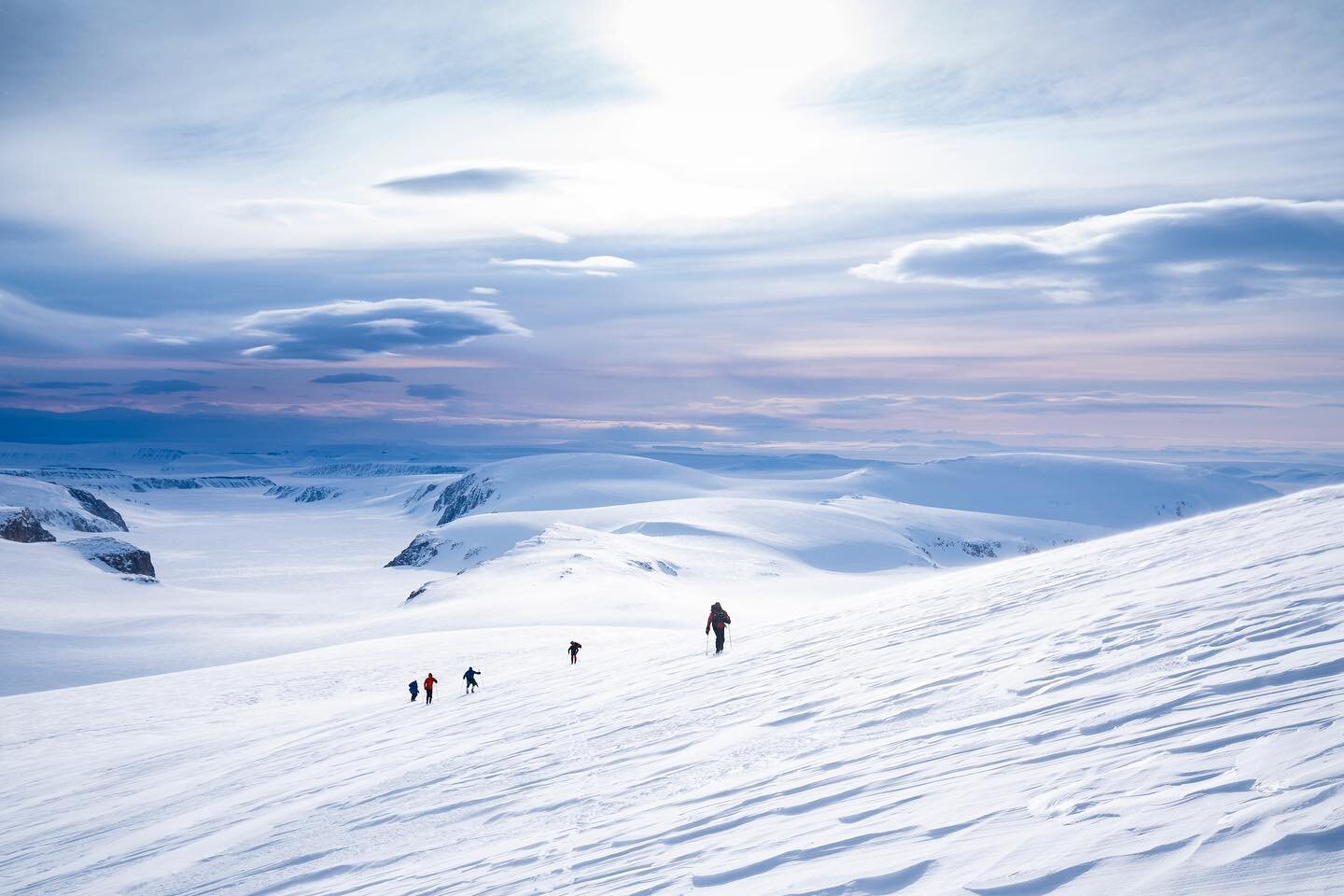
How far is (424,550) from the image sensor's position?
101m

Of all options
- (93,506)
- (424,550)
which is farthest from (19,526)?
(93,506)

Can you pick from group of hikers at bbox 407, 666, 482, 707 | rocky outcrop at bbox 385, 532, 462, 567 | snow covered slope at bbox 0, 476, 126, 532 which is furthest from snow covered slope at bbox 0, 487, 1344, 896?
snow covered slope at bbox 0, 476, 126, 532

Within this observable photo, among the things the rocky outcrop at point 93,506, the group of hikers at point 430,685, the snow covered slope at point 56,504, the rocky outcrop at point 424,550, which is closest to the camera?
the group of hikers at point 430,685

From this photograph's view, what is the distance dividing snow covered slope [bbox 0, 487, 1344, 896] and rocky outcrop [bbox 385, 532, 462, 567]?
83884mm

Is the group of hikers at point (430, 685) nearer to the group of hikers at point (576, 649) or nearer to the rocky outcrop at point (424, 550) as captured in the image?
the group of hikers at point (576, 649)

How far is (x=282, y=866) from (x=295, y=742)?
7315mm

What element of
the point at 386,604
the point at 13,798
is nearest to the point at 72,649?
the point at 13,798

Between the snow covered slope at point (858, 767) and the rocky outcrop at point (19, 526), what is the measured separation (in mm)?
80138

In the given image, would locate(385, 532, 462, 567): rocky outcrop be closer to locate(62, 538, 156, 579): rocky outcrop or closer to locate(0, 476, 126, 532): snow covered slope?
locate(62, 538, 156, 579): rocky outcrop

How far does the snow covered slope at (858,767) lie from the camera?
421cm

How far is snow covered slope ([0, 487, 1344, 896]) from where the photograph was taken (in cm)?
421

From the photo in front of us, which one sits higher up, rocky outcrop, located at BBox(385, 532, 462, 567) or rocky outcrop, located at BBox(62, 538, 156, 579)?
rocky outcrop, located at BBox(62, 538, 156, 579)

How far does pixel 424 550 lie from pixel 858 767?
10029 cm

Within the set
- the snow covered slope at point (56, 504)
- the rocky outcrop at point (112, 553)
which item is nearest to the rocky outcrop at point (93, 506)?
the snow covered slope at point (56, 504)
